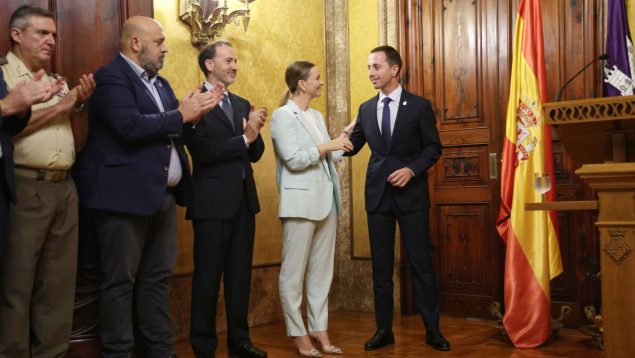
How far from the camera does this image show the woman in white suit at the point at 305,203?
11.1 ft

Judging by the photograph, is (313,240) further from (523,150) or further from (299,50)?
(299,50)

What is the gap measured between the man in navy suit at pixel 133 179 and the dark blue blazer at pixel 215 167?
0.15 m

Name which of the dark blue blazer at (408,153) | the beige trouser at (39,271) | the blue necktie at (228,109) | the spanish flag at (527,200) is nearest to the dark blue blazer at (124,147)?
the beige trouser at (39,271)

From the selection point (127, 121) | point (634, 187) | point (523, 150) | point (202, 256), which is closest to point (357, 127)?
point (523, 150)

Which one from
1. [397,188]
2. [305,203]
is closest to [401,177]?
[397,188]

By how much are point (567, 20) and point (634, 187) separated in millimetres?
2638

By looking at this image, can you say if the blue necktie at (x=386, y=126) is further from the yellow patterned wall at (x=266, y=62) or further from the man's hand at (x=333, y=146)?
the yellow patterned wall at (x=266, y=62)

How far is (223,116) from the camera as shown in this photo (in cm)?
326

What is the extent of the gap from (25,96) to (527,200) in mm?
2511

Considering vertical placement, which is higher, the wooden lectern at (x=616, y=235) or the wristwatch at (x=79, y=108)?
the wristwatch at (x=79, y=108)

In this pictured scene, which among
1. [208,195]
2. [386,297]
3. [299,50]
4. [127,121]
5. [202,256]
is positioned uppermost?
[299,50]

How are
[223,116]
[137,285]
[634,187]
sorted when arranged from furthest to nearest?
[223,116] → [137,285] → [634,187]

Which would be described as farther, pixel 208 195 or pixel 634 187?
pixel 208 195

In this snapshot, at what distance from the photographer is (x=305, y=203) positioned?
3.39m
